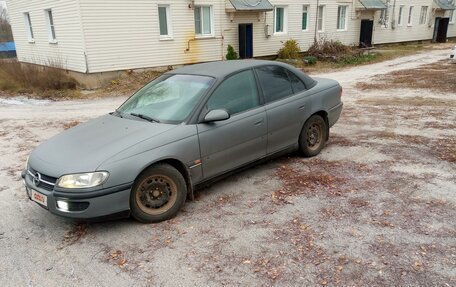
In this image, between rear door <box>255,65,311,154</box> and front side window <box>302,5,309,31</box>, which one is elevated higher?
front side window <box>302,5,309,31</box>

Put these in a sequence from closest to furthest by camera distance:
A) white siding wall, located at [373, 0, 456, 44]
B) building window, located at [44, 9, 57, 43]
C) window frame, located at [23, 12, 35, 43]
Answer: building window, located at [44, 9, 57, 43] < window frame, located at [23, 12, 35, 43] < white siding wall, located at [373, 0, 456, 44]

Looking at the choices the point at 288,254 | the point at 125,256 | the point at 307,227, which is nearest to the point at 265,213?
the point at 307,227

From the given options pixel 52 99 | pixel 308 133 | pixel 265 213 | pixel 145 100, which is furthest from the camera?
pixel 52 99

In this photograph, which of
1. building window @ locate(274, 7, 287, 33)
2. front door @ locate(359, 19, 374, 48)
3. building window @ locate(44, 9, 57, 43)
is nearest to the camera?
building window @ locate(44, 9, 57, 43)

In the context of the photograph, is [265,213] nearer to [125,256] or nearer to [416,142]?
[125,256]

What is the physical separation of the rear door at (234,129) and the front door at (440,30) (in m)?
35.5

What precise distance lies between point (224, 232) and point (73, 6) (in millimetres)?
12963

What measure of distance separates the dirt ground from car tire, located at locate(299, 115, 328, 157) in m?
0.19

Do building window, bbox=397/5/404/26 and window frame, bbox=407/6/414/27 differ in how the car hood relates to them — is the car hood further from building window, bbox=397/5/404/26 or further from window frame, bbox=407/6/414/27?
window frame, bbox=407/6/414/27

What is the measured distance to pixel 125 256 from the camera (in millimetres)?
3520

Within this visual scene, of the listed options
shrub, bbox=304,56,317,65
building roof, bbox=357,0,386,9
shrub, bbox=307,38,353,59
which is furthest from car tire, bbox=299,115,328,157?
building roof, bbox=357,0,386,9

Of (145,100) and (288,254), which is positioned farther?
(145,100)

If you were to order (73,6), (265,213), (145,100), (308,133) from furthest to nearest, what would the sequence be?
(73,6) < (308,133) < (145,100) < (265,213)

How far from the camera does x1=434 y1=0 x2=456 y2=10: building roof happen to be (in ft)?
106
